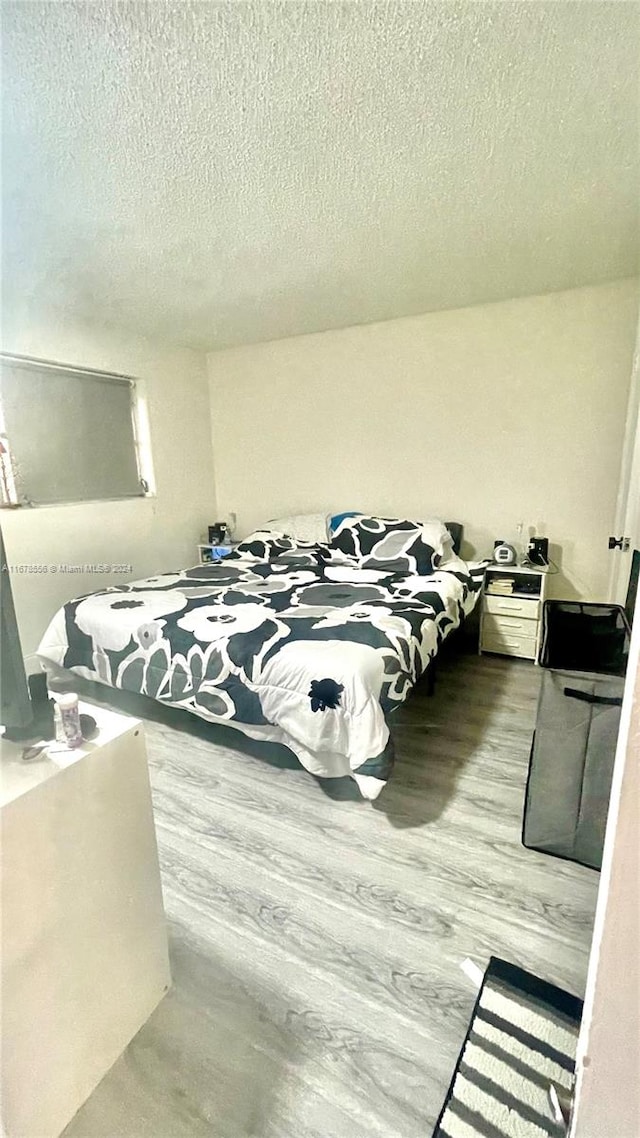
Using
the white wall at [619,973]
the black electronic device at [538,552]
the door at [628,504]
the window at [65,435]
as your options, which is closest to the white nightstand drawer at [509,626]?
the black electronic device at [538,552]

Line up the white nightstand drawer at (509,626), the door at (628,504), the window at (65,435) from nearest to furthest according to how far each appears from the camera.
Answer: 1. the door at (628,504)
2. the window at (65,435)
3. the white nightstand drawer at (509,626)

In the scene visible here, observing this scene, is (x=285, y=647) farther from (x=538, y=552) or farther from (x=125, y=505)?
(x=125, y=505)

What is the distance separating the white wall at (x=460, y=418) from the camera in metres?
2.92

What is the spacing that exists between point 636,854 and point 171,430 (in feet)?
12.9

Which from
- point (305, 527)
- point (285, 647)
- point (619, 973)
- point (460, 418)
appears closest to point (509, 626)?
point (460, 418)

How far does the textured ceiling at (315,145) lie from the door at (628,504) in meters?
0.74

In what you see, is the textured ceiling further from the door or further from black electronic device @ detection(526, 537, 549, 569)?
black electronic device @ detection(526, 537, 549, 569)

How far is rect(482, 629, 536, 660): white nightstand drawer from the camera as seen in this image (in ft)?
9.75

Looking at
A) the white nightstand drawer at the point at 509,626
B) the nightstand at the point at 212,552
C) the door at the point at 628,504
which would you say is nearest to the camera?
the door at the point at 628,504

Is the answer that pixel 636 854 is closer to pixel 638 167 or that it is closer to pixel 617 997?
pixel 617 997

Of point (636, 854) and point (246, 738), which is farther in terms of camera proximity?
point (246, 738)

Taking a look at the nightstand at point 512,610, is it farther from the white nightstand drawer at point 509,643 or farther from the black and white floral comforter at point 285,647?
the black and white floral comforter at point 285,647

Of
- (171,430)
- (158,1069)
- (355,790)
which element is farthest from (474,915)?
(171,430)

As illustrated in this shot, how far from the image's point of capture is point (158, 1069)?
3.35ft
